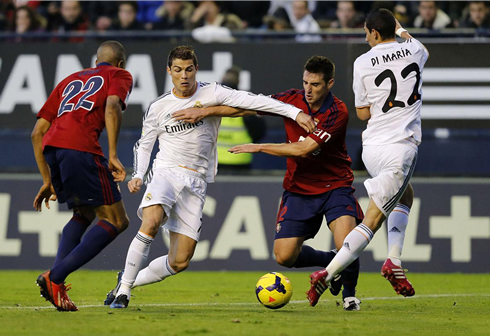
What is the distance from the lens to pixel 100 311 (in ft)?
22.7

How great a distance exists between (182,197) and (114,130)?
0.83 meters

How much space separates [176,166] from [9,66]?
589 cm

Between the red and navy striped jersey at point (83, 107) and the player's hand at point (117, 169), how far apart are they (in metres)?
0.31

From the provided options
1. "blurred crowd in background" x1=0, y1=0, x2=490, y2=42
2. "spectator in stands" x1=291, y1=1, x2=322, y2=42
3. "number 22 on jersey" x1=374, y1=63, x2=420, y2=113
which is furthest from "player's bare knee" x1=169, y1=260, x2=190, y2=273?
"spectator in stands" x1=291, y1=1, x2=322, y2=42

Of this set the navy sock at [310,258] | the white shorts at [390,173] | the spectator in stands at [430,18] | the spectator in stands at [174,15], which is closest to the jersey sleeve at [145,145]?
the navy sock at [310,258]

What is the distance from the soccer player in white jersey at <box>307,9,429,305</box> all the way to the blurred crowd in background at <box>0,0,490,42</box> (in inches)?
191

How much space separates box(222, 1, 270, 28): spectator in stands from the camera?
13773 mm

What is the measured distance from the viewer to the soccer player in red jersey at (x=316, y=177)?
7.37 metres

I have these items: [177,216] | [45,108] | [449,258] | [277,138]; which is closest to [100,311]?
[177,216]

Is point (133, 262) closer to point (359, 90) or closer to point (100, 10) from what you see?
point (359, 90)

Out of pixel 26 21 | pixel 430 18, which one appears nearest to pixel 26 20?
pixel 26 21

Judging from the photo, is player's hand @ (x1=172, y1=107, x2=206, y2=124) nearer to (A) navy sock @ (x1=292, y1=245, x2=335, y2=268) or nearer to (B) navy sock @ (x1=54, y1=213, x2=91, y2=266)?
(B) navy sock @ (x1=54, y1=213, x2=91, y2=266)

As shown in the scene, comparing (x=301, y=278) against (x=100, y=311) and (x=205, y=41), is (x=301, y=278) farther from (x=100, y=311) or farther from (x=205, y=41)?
(x=100, y=311)

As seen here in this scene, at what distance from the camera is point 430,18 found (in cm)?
1241
